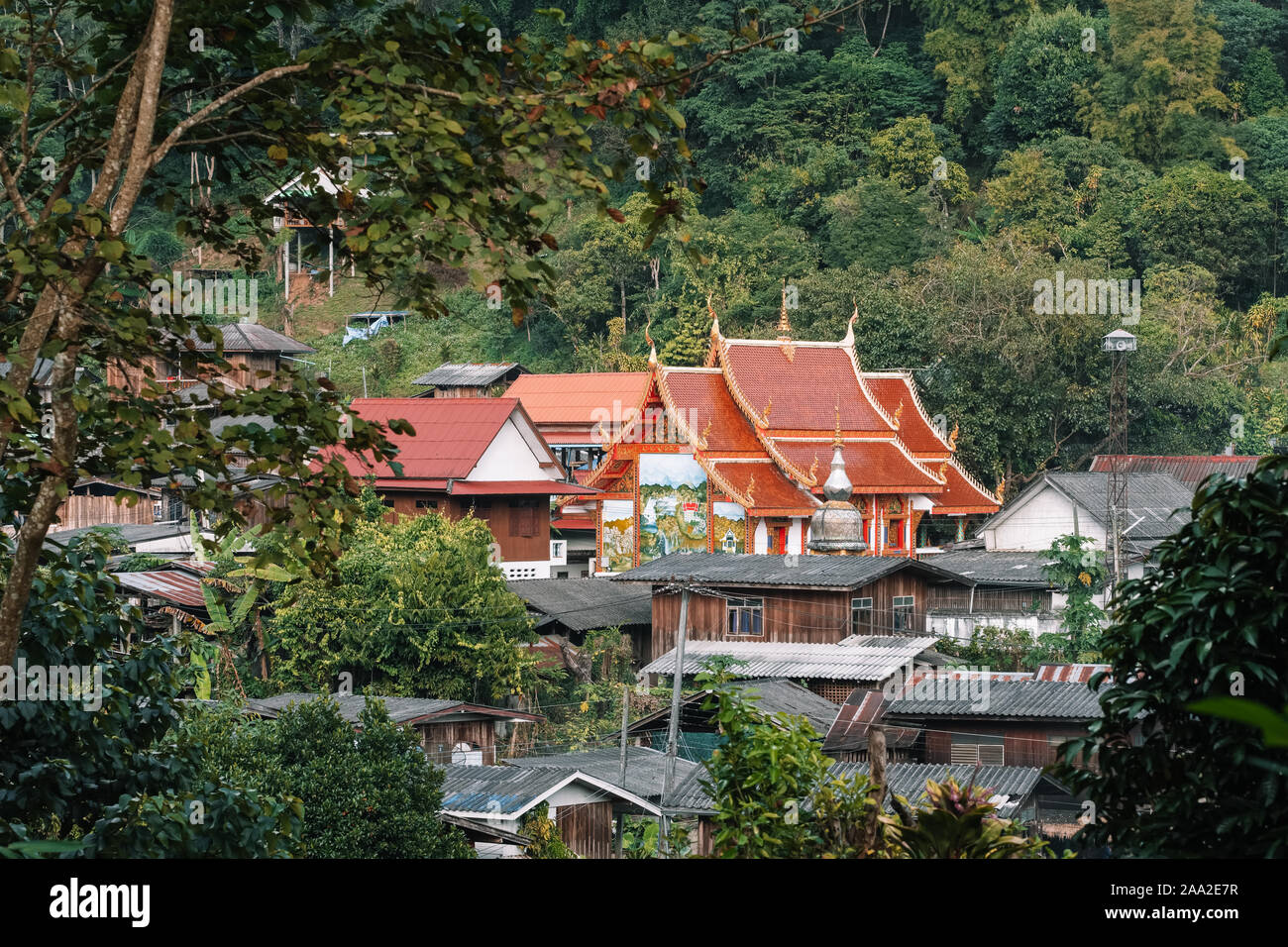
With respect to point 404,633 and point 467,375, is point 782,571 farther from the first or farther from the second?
point 467,375

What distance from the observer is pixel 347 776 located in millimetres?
16031

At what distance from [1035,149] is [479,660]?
130 ft

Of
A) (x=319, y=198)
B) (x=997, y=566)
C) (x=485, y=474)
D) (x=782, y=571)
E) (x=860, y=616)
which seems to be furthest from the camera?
(x=485, y=474)

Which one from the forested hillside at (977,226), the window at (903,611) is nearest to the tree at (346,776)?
the window at (903,611)

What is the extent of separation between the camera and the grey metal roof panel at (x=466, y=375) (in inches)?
1967

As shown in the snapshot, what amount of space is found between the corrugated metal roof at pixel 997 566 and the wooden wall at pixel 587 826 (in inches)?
566

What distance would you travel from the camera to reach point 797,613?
99.5ft

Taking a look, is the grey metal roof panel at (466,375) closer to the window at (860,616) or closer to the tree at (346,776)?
the window at (860,616)

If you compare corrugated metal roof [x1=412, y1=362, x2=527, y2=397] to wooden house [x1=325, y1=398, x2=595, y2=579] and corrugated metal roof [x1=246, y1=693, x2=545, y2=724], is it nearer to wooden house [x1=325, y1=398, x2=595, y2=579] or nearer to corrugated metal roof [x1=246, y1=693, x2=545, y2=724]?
wooden house [x1=325, y1=398, x2=595, y2=579]

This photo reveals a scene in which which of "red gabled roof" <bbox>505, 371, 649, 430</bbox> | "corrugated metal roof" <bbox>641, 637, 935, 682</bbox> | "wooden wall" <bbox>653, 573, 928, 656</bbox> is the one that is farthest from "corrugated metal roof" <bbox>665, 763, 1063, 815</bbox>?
"red gabled roof" <bbox>505, 371, 649, 430</bbox>

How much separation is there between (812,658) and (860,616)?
253cm

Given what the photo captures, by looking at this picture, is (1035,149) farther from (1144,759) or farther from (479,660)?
(1144,759)

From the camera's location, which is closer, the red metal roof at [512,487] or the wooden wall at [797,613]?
the wooden wall at [797,613]

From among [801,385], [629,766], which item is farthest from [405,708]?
[801,385]
